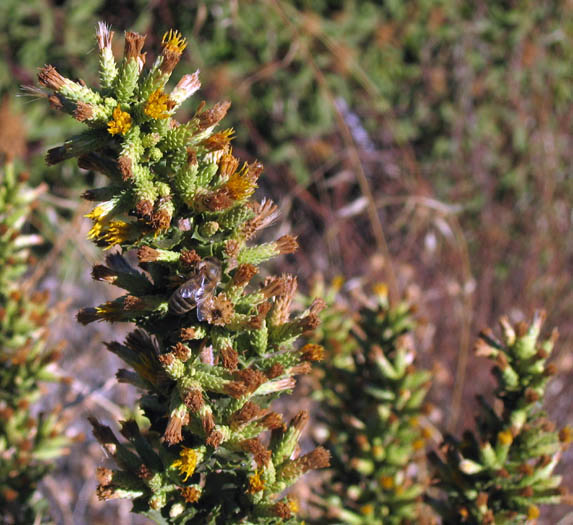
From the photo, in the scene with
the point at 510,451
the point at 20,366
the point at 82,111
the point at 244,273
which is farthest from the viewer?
the point at 20,366

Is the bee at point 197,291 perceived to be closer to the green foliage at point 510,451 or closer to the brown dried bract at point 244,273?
the brown dried bract at point 244,273

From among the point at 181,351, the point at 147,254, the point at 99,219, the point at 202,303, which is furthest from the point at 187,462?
the point at 99,219

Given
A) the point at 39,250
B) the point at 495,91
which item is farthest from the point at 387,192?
the point at 39,250

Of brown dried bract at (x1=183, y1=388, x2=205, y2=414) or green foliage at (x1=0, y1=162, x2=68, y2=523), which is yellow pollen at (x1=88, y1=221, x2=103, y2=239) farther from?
green foliage at (x1=0, y1=162, x2=68, y2=523)

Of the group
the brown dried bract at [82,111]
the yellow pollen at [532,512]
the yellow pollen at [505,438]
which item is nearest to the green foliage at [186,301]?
the brown dried bract at [82,111]

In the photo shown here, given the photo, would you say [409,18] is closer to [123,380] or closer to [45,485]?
[45,485]

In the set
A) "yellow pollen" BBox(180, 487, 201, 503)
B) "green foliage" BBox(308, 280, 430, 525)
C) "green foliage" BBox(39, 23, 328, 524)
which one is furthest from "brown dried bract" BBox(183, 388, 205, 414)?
"green foliage" BBox(308, 280, 430, 525)

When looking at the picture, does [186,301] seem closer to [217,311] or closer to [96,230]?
[217,311]
